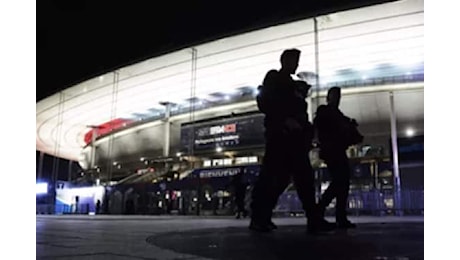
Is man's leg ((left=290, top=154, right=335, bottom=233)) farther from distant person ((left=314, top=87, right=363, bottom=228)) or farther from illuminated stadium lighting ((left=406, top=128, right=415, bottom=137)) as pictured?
illuminated stadium lighting ((left=406, top=128, right=415, bottom=137))

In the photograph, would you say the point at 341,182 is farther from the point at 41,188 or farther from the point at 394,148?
the point at 41,188

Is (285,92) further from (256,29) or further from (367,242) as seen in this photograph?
(367,242)

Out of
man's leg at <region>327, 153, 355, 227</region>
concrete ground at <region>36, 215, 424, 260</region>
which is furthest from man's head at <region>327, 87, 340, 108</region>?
concrete ground at <region>36, 215, 424, 260</region>

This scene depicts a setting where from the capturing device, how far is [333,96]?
70cm

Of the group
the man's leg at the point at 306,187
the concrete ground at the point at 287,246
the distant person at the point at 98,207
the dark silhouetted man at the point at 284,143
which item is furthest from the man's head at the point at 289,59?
the distant person at the point at 98,207

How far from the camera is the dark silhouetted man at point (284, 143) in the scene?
721mm

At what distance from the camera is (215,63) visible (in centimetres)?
76

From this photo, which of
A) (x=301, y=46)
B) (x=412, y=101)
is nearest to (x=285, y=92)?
(x=301, y=46)

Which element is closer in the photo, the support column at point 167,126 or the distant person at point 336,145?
the distant person at point 336,145

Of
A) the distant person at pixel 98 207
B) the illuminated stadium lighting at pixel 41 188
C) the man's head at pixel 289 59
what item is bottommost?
the distant person at pixel 98 207

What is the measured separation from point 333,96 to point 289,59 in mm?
96

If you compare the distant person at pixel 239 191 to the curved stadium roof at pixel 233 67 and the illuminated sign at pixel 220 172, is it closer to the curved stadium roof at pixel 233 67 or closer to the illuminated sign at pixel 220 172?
the illuminated sign at pixel 220 172

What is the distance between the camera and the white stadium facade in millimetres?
664

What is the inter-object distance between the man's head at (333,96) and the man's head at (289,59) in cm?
7
